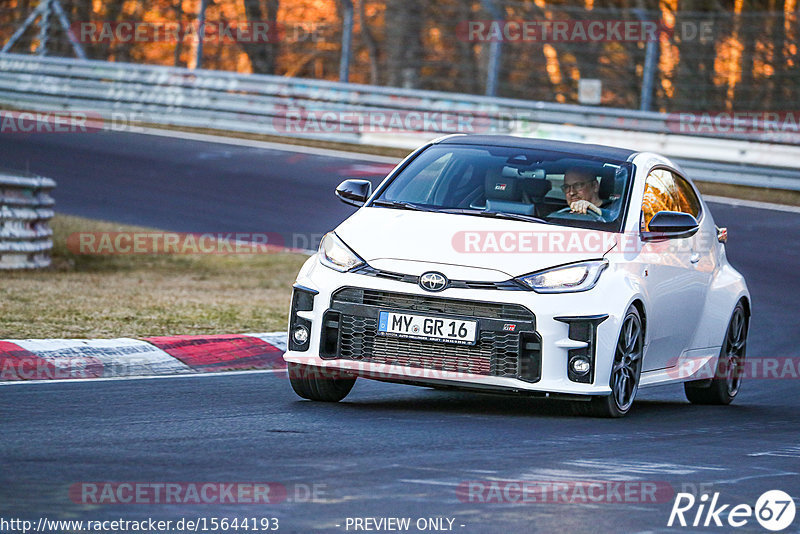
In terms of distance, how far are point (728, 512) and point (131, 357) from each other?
469cm

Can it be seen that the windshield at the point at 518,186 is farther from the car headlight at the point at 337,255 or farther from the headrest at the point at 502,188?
the car headlight at the point at 337,255

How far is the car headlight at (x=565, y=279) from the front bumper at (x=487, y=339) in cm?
4

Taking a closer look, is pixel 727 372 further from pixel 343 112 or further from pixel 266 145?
pixel 343 112

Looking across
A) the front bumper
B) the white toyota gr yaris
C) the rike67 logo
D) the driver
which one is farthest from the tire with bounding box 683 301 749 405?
the rike67 logo

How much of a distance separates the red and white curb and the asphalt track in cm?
41

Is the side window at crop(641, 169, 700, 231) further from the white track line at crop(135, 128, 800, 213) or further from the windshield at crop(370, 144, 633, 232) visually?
the white track line at crop(135, 128, 800, 213)

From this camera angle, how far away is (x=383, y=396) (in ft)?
28.7

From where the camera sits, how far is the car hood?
758 centimetres

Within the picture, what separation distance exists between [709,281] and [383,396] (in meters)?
2.24

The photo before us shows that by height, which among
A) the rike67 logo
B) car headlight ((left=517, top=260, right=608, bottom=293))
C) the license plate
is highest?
car headlight ((left=517, top=260, right=608, bottom=293))

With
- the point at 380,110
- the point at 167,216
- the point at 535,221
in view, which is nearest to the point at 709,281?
the point at 535,221

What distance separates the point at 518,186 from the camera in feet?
28.1

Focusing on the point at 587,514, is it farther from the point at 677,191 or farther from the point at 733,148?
the point at 733,148

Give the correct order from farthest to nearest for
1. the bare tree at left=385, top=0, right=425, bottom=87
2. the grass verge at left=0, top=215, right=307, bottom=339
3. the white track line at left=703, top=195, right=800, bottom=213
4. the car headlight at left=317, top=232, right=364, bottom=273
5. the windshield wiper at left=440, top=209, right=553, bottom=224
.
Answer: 1. the bare tree at left=385, top=0, right=425, bottom=87
2. the white track line at left=703, top=195, right=800, bottom=213
3. the grass verge at left=0, top=215, right=307, bottom=339
4. the windshield wiper at left=440, top=209, right=553, bottom=224
5. the car headlight at left=317, top=232, right=364, bottom=273
